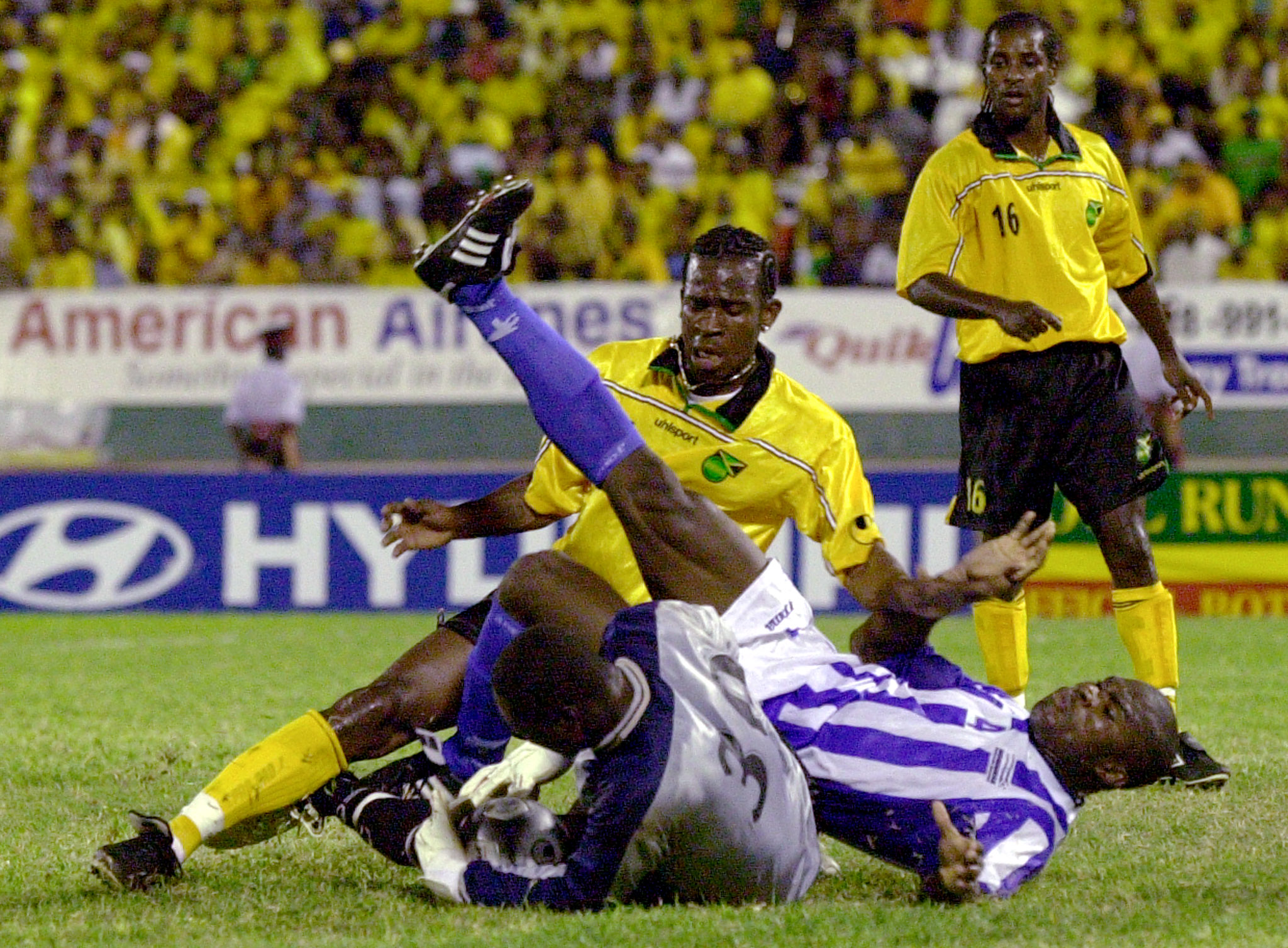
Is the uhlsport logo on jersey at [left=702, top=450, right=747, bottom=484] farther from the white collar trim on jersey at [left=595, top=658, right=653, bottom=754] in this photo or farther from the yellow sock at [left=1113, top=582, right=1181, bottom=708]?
the yellow sock at [left=1113, top=582, right=1181, bottom=708]

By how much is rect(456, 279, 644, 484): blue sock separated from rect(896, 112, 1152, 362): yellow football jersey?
78.0 inches

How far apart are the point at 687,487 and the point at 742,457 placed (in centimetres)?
16

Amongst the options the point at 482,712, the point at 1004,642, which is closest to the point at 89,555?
the point at 1004,642

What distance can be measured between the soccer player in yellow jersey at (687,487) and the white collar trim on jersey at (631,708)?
0.74 metres

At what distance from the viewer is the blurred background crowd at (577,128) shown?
14328mm

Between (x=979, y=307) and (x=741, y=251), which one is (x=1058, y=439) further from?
(x=741, y=251)

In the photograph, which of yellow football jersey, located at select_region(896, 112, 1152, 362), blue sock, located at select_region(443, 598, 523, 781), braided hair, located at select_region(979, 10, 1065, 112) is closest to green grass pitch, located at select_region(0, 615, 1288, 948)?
blue sock, located at select_region(443, 598, 523, 781)

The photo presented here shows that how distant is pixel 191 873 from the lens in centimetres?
436

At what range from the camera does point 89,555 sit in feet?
35.8

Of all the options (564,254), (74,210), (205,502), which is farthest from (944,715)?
(74,210)

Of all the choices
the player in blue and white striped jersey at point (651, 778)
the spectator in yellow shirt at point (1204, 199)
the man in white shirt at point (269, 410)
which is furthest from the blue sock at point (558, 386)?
the spectator in yellow shirt at point (1204, 199)

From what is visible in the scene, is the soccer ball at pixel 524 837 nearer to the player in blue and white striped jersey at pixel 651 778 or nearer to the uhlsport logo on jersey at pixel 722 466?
the player in blue and white striped jersey at pixel 651 778

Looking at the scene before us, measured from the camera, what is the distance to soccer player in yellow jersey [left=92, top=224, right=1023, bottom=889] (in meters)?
4.46

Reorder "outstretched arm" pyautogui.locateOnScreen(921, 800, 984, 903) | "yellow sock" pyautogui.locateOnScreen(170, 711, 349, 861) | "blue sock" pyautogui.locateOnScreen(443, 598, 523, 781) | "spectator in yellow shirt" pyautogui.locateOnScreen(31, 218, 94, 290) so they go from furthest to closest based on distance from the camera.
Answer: "spectator in yellow shirt" pyautogui.locateOnScreen(31, 218, 94, 290), "blue sock" pyautogui.locateOnScreen(443, 598, 523, 781), "yellow sock" pyautogui.locateOnScreen(170, 711, 349, 861), "outstretched arm" pyautogui.locateOnScreen(921, 800, 984, 903)
